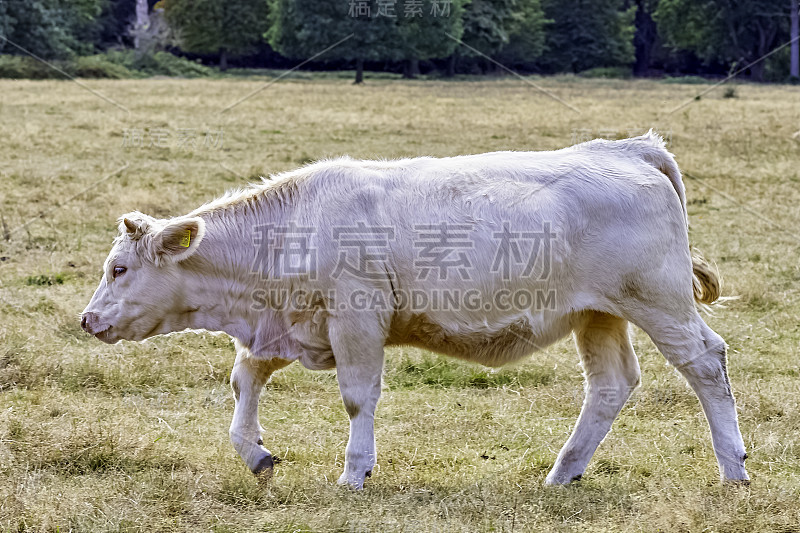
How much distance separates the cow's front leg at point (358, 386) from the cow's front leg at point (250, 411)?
462 millimetres

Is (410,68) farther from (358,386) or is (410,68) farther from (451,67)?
(358,386)

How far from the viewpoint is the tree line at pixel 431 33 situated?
149 ft

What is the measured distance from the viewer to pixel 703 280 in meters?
4.92

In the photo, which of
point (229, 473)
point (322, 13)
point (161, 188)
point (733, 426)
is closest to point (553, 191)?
point (733, 426)

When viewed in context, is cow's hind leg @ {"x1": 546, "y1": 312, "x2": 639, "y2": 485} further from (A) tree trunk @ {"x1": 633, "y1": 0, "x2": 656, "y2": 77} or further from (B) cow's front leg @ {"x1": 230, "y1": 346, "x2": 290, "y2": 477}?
(A) tree trunk @ {"x1": 633, "y1": 0, "x2": 656, "y2": 77}

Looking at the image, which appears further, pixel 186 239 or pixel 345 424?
pixel 345 424

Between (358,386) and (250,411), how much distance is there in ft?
2.28

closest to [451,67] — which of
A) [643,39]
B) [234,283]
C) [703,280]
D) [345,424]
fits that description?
[643,39]

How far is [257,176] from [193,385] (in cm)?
785

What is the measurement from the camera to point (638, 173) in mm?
4688

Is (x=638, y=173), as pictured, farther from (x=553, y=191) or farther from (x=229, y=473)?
(x=229, y=473)

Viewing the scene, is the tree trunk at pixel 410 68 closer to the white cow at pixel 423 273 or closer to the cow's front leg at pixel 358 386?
the white cow at pixel 423 273

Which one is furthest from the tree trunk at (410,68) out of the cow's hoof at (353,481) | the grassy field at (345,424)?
the cow's hoof at (353,481)

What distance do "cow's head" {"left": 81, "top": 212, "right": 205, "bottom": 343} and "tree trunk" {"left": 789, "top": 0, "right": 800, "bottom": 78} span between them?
52.3 meters
